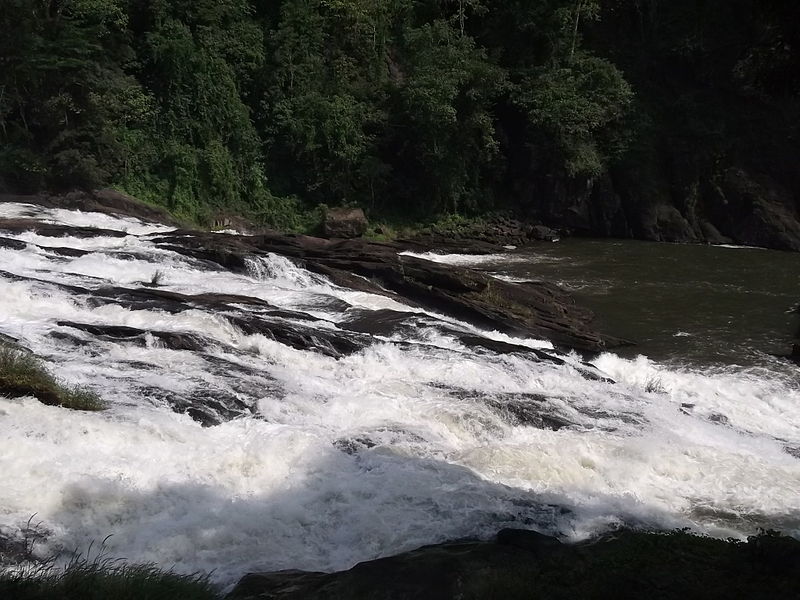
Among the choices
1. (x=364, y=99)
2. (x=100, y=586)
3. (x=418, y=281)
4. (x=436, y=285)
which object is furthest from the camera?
(x=364, y=99)

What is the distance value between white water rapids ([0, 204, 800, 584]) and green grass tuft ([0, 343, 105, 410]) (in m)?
0.18

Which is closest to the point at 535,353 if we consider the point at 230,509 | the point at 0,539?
the point at 230,509

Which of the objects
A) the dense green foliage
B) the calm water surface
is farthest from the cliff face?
the calm water surface

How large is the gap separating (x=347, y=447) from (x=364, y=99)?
907 inches

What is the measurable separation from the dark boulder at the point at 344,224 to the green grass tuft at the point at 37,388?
17.7 m

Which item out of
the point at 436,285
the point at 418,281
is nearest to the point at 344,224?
the point at 418,281

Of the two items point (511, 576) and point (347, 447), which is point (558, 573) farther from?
point (347, 447)

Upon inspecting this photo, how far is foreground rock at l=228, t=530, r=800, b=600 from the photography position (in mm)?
4387

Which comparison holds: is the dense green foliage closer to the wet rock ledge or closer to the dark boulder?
the dark boulder

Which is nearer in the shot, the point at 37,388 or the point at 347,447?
the point at 37,388

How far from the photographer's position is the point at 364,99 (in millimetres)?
29234

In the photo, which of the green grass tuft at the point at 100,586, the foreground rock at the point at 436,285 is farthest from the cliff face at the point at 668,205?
the green grass tuft at the point at 100,586

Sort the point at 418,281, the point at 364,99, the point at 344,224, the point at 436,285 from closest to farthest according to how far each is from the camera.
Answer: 1. the point at 436,285
2. the point at 418,281
3. the point at 344,224
4. the point at 364,99

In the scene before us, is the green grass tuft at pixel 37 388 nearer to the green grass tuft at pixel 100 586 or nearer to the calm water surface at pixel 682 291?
the green grass tuft at pixel 100 586
